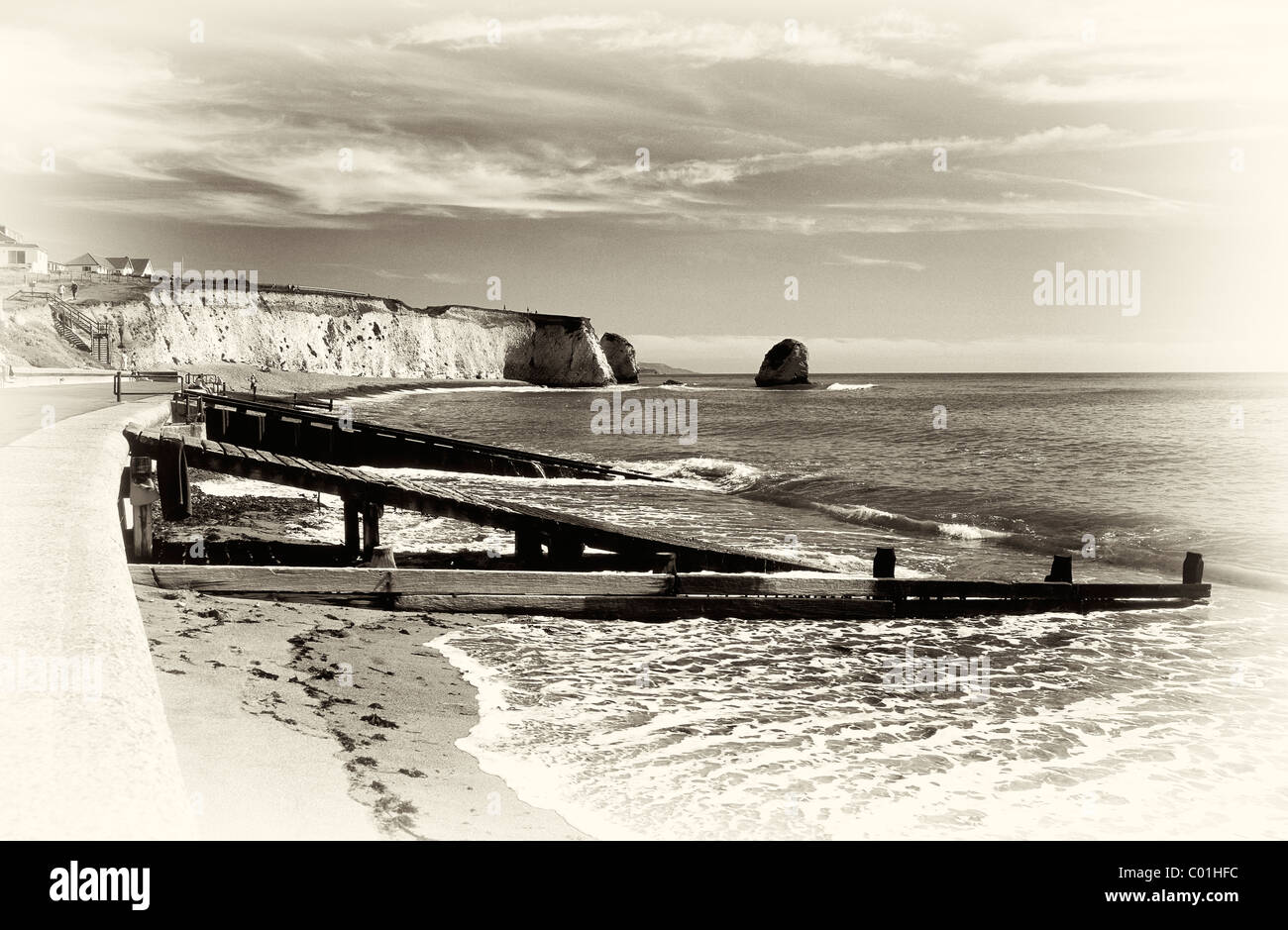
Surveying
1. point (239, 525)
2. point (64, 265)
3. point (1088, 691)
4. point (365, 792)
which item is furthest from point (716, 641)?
point (64, 265)

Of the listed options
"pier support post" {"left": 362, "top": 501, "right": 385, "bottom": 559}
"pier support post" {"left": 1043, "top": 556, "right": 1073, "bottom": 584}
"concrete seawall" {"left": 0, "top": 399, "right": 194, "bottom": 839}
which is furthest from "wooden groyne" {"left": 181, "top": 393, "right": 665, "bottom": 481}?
"concrete seawall" {"left": 0, "top": 399, "right": 194, "bottom": 839}

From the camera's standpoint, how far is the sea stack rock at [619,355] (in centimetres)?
17900

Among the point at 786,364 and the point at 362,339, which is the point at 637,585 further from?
the point at 786,364

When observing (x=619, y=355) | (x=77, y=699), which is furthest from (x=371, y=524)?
(x=619, y=355)

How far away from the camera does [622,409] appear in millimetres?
89625

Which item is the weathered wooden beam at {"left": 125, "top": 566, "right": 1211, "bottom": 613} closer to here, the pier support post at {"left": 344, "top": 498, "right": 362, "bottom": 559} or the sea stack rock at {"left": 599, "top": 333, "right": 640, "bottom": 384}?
the pier support post at {"left": 344, "top": 498, "right": 362, "bottom": 559}

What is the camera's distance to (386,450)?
25.8 metres

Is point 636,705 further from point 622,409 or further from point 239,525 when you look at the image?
point 622,409

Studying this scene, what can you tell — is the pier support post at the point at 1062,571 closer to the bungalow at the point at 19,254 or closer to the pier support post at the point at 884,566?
the pier support post at the point at 884,566

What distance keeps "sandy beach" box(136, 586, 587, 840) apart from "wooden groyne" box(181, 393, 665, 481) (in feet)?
55.4

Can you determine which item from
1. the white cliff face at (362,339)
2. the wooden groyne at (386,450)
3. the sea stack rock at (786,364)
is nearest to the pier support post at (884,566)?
the wooden groyne at (386,450)

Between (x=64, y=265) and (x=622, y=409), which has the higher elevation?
(x=64, y=265)

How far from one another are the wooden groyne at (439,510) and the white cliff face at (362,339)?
81.7 metres
